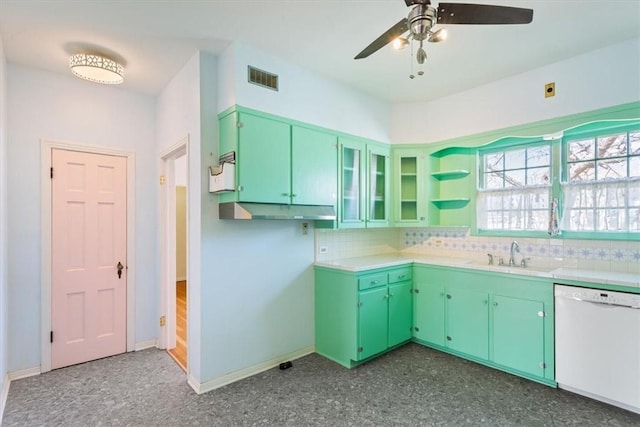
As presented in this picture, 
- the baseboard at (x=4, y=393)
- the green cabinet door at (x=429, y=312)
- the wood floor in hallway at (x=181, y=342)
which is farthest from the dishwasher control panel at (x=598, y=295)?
the baseboard at (x=4, y=393)

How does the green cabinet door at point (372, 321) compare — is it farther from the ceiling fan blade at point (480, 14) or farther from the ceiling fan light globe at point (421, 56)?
the ceiling fan blade at point (480, 14)

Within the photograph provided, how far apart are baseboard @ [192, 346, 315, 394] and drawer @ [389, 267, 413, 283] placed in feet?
3.85

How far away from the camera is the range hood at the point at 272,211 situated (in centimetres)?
254

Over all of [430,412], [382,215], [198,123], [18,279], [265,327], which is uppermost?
[198,123]

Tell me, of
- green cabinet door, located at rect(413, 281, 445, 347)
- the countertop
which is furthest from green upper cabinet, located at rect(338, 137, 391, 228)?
green cabinet door, located at rect(413, 281, 445, 347)

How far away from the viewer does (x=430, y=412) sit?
237cm

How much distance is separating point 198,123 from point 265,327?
1.95m

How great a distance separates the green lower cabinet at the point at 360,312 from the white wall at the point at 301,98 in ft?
5.23

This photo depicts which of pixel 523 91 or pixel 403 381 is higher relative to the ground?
pixel 523 91

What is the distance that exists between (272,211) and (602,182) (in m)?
2.98

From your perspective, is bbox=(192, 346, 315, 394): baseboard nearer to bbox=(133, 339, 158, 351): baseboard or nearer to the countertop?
the countertop

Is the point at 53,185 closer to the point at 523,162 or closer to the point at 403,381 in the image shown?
the point at 403,381

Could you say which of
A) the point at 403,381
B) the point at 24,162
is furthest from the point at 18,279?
the point at 403,381

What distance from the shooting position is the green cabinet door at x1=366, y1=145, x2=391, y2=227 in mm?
3699
